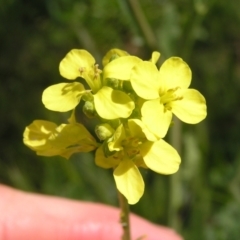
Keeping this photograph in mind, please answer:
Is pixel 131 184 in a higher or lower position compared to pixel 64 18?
lower

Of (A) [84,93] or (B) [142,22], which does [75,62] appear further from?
(B) [142,22]

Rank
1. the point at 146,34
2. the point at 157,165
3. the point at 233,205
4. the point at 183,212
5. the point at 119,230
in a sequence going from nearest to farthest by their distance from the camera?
1. the point at 157,165
2. the point at 146,34
3. the point at 119,230
4. the point at 233,205
5. the point at 183,212

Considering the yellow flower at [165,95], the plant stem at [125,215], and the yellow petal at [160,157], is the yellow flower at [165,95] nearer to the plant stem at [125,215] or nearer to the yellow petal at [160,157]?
the yellow petal at [160,157]

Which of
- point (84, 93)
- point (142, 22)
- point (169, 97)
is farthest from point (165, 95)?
point (142, 22)

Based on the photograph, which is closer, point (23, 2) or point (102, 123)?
point (102, 123)

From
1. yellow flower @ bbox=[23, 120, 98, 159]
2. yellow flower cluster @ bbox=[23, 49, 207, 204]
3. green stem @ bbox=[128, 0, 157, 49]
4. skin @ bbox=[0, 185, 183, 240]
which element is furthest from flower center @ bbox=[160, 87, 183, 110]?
skin @ bbox=[0, 185, 183, 240]

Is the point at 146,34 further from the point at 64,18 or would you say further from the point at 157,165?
the point at 157,165

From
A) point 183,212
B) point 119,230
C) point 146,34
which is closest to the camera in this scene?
point 146,34

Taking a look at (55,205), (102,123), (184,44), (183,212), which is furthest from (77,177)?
(102,123)
